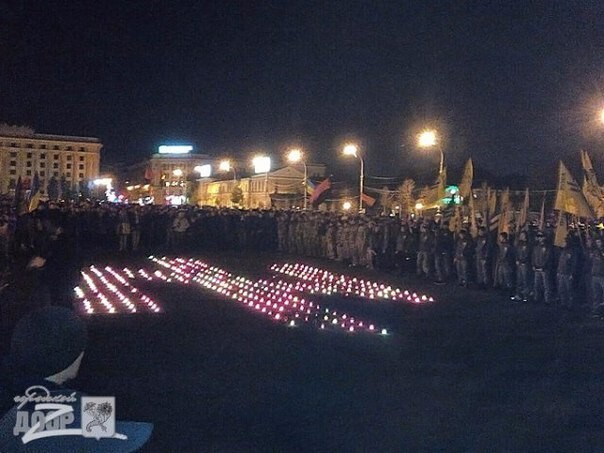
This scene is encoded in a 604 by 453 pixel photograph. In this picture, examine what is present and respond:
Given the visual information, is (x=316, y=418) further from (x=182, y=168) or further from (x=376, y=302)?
(x=182, y=168)

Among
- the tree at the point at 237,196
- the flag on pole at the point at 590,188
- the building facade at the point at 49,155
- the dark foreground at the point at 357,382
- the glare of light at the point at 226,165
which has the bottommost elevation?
the dark foreground at the point at 357,382

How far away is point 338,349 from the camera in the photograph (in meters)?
12.7

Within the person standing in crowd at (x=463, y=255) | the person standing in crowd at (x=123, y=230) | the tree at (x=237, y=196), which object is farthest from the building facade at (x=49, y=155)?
the person standing in crowd at (x=463, y=255)

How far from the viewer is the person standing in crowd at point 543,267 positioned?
62.3ft

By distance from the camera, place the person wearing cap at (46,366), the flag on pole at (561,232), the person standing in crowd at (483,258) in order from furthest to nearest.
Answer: the person standing in crowd at (483,258), the flag on pole at (561,232), the person wearing cap at (46,366)

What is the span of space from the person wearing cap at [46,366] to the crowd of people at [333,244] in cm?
474

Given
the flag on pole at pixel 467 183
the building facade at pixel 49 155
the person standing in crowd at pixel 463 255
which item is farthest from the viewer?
the building facade at pixel 49 155

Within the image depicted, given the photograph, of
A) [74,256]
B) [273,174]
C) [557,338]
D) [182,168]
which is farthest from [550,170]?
[182,168]

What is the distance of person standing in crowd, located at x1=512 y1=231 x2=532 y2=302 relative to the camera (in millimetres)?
19688

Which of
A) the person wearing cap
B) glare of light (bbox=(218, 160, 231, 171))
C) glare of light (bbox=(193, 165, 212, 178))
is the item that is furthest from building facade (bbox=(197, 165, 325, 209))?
the person wearing cap

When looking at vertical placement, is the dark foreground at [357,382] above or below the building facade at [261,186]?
below

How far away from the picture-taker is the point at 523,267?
19.8 m

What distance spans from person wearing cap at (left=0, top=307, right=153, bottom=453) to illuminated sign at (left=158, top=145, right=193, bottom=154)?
139386mm

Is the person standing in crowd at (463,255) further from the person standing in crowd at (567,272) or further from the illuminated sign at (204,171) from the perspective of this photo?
the illuminated sign at (204,171)
